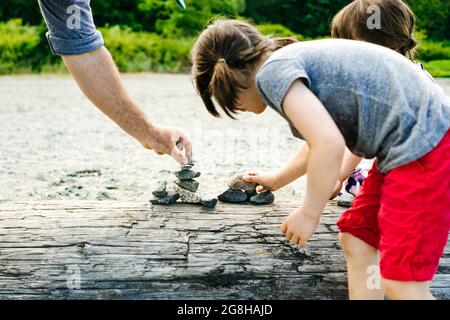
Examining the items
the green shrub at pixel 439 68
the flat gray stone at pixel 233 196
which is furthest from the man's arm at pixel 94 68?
the green shrub at pixel 439 68

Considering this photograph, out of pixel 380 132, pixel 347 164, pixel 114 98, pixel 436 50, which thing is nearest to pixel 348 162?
pixel 347 164

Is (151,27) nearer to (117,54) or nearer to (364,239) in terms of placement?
(117,54)

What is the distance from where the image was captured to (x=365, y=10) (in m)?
2.64

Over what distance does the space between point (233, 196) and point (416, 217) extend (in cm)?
91

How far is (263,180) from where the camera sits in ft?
8.37

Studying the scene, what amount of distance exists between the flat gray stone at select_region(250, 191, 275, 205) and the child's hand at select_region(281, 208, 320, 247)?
0.60 metres

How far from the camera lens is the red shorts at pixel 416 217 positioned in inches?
72.7

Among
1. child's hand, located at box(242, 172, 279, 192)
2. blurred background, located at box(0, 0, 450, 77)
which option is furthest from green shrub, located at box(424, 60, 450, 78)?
blurred background, located at box(0, 0, 450, 77)

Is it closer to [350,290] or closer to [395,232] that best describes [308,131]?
[395,232]

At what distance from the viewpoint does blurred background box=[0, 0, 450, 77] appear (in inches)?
555

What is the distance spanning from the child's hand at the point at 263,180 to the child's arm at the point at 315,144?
604mm

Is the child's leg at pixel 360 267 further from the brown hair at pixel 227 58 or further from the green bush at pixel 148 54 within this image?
the green bush at pixel 148 54

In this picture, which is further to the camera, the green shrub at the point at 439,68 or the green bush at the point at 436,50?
the green bush at the point at 436,50
